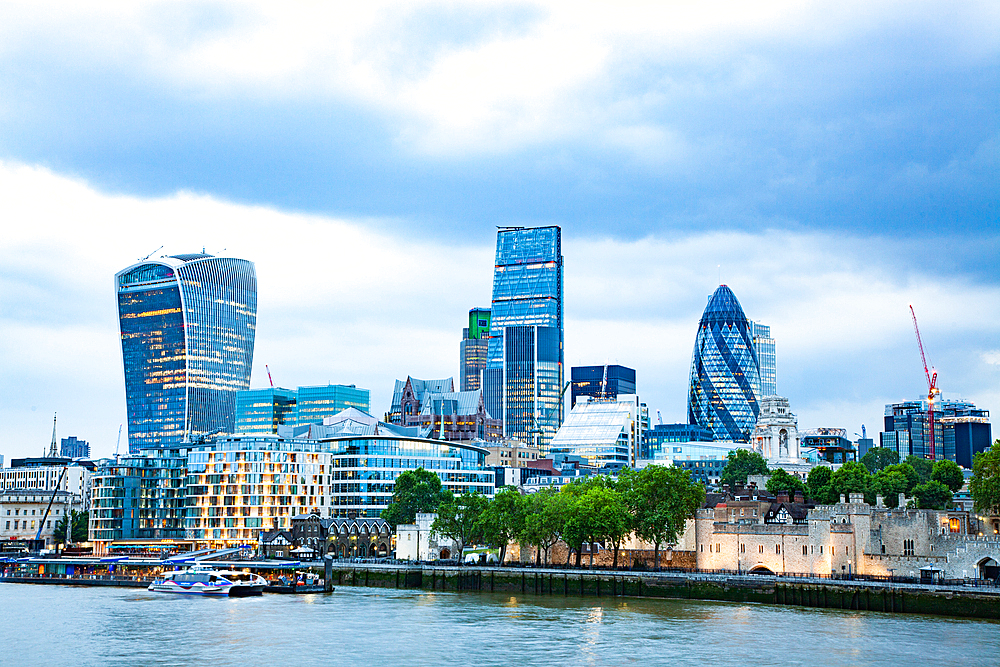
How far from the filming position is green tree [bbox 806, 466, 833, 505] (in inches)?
6929

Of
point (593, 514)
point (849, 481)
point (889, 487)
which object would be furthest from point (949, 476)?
point (593, 514)

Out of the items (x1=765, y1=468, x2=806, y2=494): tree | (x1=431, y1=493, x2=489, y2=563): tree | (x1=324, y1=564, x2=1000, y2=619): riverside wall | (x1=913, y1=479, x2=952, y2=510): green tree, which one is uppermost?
(x1=765, y1=468, x2=806, y2=494): tree

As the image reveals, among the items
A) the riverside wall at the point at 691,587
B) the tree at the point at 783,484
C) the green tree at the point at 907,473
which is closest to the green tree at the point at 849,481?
the tree at the point at 783,484

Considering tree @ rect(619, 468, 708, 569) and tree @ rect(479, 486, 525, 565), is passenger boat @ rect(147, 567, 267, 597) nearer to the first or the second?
tree @ rect(479, 486, 525, 565)

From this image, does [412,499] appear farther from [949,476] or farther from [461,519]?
[949,476]

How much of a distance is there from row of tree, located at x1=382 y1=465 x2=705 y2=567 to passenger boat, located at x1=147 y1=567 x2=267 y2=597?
2856 centimetres

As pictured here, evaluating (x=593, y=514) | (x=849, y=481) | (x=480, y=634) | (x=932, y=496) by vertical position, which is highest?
(x=849, y=481)

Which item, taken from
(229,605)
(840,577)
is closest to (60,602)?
(229,605)

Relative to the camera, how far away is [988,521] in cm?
12631

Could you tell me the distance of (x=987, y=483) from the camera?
125 metres

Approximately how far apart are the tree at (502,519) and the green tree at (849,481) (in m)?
53.3

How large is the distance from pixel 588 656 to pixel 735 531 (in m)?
54.8

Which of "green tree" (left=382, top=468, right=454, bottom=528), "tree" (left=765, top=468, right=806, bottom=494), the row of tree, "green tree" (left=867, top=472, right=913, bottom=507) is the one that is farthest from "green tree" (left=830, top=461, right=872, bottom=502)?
"green tree" (left=382, top=468, right=454, bottom=528)

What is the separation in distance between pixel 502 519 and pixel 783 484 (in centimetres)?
5719
